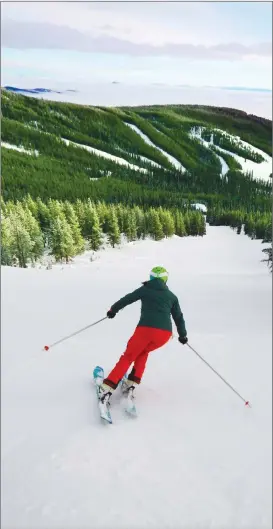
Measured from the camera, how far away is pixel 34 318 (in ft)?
24.7

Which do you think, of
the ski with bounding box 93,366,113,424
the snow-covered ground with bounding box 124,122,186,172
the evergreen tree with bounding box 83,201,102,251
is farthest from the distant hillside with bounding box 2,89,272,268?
the ski with bounding box 93,366,113,424

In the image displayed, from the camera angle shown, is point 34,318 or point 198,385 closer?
point 198,385

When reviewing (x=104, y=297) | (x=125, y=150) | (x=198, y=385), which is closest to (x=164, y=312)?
(x=198, y=385)

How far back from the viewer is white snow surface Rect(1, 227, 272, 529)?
3367 mm

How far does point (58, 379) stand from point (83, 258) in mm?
6277

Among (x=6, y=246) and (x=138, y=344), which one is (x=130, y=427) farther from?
(x=6, y=246)

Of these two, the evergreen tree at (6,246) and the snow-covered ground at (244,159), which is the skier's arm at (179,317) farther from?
the snow-covered ground at (244,159)

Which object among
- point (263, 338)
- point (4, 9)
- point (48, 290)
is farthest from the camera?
point (48, 290)

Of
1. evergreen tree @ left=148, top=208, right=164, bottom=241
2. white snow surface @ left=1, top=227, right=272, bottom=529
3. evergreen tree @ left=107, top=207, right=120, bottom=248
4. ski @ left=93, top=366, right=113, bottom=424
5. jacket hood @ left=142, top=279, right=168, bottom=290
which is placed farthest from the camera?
evergreen tree @ left=148, top=208, right=164, bottom=241

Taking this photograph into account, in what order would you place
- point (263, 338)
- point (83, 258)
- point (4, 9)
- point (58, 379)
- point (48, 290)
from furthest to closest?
1. point (83, 258)
2. point (48, 290)
3. point (4, 9)
4. point (263, 338)
5. point (58, 379)

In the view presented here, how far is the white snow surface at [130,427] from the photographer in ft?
11.0

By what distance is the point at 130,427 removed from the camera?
14.2ft

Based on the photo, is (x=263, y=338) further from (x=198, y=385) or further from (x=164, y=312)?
(x=164, y=312)

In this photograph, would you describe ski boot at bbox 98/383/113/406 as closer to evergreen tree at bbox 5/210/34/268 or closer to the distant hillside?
evergreen tree at bbox 5/210/34/268
